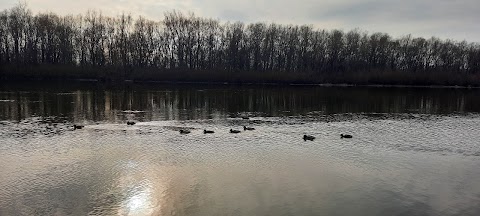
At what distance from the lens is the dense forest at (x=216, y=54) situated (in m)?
114

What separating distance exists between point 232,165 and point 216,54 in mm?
112584

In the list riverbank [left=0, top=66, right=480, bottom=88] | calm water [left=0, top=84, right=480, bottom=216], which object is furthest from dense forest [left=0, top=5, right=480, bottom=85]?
calm water [left=0, top=84, right=480, bottom=216]

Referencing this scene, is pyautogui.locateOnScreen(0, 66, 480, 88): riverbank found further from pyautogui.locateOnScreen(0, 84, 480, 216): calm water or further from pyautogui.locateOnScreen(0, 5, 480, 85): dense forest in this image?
pyautogui.locateOnScreen(0, 84, 480, 216): calm water

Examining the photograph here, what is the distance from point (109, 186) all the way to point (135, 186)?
51.5 inches

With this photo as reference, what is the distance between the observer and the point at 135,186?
20797 millimetres

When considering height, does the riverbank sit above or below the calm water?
above

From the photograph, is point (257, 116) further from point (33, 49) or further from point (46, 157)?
point (33, 49)

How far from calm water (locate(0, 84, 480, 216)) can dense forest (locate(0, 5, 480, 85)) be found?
68.0 metres

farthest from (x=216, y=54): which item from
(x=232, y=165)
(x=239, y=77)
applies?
(x=232, y=165)

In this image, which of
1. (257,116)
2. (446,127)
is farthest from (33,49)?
(446,127)

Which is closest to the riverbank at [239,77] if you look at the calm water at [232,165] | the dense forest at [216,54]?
the dense forest at [216,54]

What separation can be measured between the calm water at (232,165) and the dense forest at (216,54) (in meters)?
68.0

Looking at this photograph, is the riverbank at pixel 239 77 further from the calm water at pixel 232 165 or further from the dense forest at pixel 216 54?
the calm water at pixel 232 165

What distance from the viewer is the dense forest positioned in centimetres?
11431
